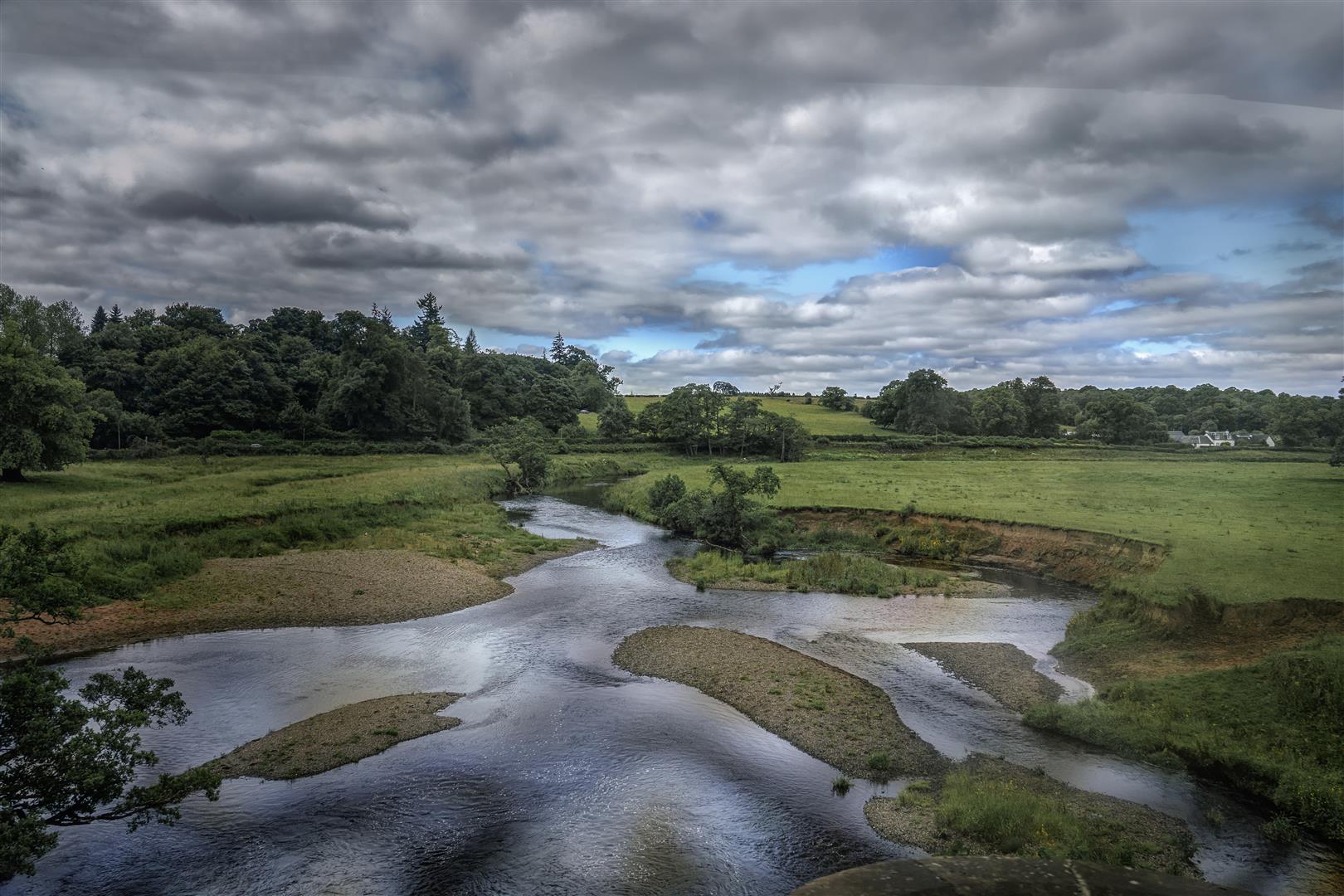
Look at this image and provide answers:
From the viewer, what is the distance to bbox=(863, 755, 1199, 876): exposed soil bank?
1180 centimetres

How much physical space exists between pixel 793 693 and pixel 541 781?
7598mm

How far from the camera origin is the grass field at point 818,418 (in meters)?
102

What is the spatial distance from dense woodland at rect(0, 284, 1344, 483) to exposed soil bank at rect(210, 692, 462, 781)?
2687 centimetres

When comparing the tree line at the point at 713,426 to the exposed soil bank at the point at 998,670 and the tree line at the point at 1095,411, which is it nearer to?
the tree line at the point at 1095,411

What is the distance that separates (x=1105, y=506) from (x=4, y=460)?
5471cm

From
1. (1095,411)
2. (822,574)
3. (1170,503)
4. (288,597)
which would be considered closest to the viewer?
(288,597)

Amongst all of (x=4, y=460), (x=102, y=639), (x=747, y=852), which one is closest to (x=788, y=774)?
(x=747, y=852)

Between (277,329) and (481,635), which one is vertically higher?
(277,329)

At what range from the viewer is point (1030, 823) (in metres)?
12.6

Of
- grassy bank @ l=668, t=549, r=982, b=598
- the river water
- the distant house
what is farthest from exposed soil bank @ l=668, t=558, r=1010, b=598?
the distant house

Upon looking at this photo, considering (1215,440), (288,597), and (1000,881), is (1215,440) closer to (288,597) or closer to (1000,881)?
(1000,881)

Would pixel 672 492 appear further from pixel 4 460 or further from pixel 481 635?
pixel 4 460

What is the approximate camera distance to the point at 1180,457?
2142 inches

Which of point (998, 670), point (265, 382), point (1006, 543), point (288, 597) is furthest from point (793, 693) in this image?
point (265, 382)
